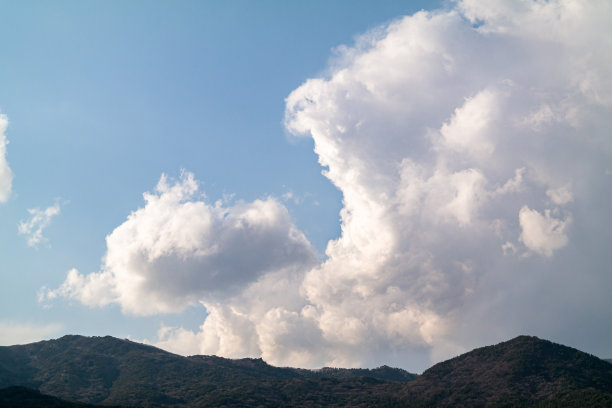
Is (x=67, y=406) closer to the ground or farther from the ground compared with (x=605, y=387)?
closer to the ground

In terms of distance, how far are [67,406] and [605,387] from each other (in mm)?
213033

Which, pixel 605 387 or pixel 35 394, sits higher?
pixel 605 387

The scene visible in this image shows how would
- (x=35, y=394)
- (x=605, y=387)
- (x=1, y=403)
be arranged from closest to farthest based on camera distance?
(x=1, y=403) < (x=35, y=394) < (x=605, y=387)

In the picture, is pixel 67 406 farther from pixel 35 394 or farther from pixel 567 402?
pixel 567 402

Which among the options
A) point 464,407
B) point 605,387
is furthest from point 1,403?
point 605,387

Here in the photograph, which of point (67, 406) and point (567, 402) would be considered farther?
point (567, 402)

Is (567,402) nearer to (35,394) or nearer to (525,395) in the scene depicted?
(525,395)

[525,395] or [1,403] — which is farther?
[525,395]

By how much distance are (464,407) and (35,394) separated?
171m

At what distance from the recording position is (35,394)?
16462 centimetres

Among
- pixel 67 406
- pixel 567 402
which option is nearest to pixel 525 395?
pixel 567 402

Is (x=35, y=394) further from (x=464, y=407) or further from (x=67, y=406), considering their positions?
(x=464, y=407)

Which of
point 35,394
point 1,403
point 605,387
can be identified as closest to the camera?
point 1,403

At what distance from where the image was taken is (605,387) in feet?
624
